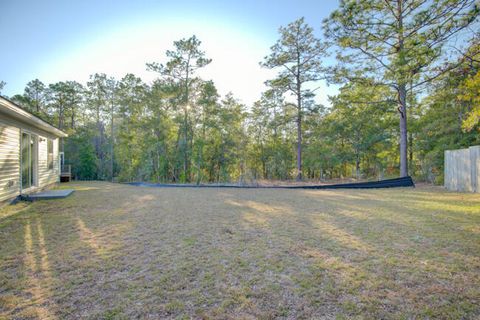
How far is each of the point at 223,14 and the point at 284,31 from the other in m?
4.58

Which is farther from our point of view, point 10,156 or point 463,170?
point 463,170

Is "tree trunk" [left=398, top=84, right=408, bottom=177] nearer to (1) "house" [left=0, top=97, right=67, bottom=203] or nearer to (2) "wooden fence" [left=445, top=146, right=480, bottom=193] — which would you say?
(2) "wooden fence" [left=445, top=146, right=480, bottom=193]

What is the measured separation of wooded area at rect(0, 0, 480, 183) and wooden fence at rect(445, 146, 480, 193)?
1865 millimetres

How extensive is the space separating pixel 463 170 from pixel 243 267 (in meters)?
8.28

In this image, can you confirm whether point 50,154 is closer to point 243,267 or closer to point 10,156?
point 10,156

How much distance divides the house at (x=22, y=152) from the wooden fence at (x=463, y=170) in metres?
11.6

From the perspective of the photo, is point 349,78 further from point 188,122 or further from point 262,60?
point 188,122

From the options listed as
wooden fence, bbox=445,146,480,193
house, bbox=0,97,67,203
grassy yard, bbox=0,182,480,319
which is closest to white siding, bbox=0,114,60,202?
house, bbox=0,97,67,203

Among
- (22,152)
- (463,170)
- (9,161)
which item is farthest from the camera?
(463,170)

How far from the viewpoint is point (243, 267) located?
2041 mm

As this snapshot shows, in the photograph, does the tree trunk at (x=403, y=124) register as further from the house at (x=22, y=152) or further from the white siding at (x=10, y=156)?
the white siding at (x=10, y=156)

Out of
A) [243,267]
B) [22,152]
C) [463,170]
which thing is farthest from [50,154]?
[463,170]

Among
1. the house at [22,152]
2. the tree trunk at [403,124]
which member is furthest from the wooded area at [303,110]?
the house at [22,152]

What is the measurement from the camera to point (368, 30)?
8102mm
